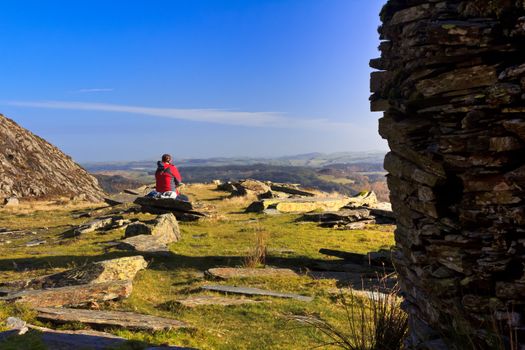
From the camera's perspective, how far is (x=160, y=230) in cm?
1875

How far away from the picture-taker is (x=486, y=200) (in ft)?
20.3

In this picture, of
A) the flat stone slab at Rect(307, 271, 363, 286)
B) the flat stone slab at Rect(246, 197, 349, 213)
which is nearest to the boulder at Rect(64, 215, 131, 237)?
the flat stone slab at Rect(246, 197, 349, 213)

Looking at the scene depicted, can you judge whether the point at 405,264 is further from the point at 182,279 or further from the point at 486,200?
the point at 182,279

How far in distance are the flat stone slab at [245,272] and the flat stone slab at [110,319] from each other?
14.2 feet

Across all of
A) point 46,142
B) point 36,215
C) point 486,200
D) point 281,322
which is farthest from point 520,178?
point 46,142

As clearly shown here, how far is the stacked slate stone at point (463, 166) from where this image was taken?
19.4 feet

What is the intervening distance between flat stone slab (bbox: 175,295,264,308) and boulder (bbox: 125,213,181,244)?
7.03 m

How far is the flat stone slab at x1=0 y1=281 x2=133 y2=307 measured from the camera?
9.70 metres

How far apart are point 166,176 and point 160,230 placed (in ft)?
20.1

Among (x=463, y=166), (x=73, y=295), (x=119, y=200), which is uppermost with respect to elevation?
(x=463, y=166)

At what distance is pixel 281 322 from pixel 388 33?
21.1 feet

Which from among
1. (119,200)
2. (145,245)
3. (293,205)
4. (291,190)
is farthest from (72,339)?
(291,190)

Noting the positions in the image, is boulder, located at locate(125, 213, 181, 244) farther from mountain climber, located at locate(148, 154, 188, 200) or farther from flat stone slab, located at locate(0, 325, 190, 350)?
flat stone slab, located at locate(0, 325, 190, 350)

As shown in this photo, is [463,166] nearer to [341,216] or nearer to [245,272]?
[245,272]
